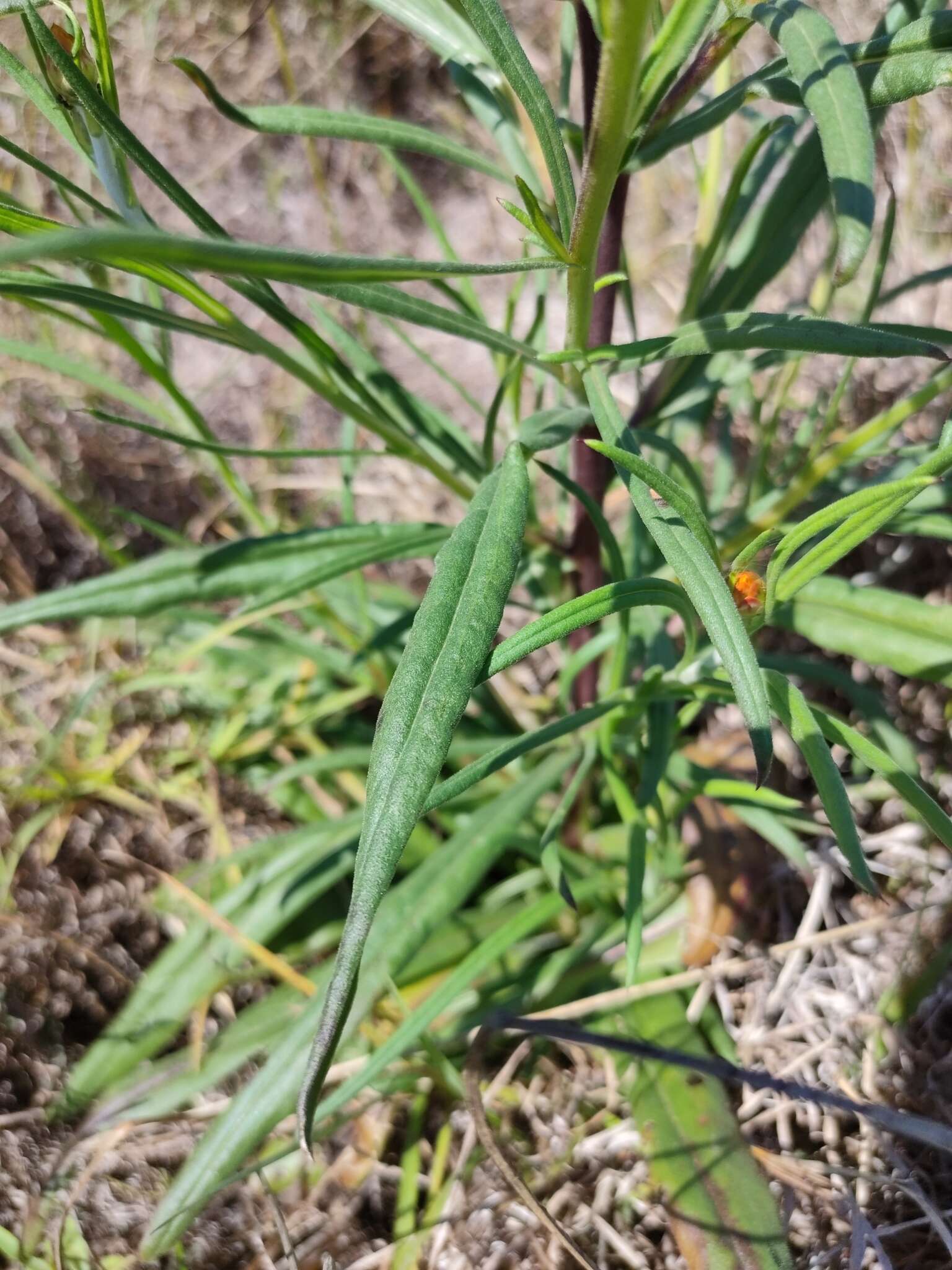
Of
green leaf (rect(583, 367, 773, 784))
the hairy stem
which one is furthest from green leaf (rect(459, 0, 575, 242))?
green leaf (rect(583, 367, 773, 784))

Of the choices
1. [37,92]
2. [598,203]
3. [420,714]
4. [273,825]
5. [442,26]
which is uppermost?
[442,26]

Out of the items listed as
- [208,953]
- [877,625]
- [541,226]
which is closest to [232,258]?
[541,226]

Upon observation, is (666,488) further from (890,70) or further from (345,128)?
(345,128)

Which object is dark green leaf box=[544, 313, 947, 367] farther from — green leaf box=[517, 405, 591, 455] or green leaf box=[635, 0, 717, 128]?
green leaf box=[635, 0, 717, 128]

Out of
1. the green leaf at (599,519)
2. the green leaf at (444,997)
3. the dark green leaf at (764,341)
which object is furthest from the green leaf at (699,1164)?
the dark green leaf at (764,341)

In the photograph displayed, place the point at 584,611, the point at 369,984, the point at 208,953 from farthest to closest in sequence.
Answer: the point at 208,953 < the point at 369,984 < the point at 584,611

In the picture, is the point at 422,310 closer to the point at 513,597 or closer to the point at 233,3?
the point at 513,597

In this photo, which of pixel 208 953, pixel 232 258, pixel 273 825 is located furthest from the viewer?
pixel 273 825

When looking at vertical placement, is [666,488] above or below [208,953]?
above
